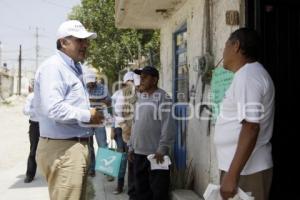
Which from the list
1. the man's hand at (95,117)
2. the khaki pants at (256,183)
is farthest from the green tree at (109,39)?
the khaki pants at (256,183)

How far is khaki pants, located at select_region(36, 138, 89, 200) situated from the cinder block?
1965 millimetres

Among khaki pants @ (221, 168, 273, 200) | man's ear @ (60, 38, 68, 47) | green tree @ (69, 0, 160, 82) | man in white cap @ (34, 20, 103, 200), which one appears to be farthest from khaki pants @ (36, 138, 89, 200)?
green tree @ (69, 0, 160, 82)

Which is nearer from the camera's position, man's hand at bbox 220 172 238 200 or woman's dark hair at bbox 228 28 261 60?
man's hand at bbox 220 172 238 200

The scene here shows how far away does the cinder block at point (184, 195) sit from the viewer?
480 cm

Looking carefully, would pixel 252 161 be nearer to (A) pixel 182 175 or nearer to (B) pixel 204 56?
(B) pixel 204 56

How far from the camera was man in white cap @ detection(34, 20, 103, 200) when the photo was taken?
298cm

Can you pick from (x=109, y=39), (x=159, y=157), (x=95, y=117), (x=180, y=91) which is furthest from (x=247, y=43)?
(x=109, y=39)

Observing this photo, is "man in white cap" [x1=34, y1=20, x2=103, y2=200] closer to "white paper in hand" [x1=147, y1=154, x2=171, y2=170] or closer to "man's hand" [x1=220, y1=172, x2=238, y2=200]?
"man's hand" [x1=220, y1=172, x2=238, y2=200]

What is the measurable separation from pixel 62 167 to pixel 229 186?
131 centimetres

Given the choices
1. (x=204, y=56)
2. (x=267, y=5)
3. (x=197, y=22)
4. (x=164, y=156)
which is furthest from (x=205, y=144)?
(x=267, y=5)

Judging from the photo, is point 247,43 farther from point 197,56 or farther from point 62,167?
point 197,56

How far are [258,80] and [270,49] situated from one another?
121 cm

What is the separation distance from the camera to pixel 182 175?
17.3 ft

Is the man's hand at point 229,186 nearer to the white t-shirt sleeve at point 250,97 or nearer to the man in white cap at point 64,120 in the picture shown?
the white t-shirt sleeve at point 250,97
